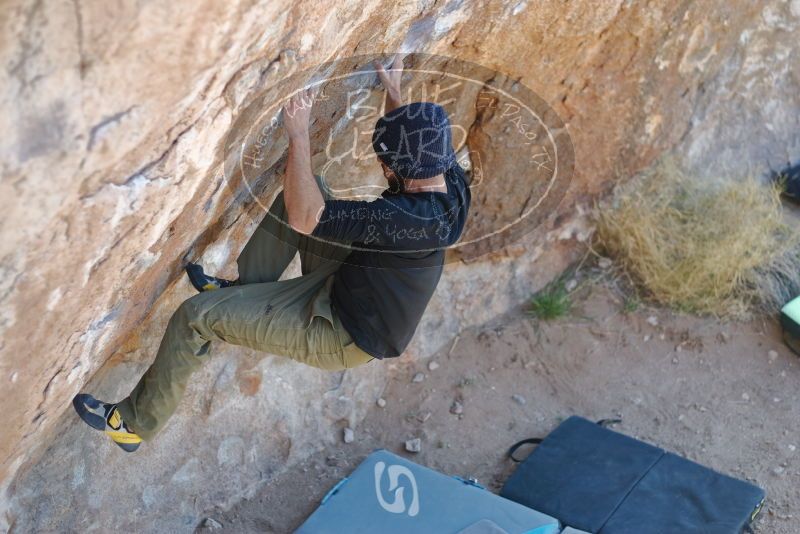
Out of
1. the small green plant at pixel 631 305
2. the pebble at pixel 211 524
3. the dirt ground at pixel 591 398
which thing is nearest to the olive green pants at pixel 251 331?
the pebble at pixel 211 524

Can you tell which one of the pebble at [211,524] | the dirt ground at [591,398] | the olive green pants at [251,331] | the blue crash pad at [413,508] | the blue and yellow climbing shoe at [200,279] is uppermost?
the blue and yellow climbing shoe at [200,279]

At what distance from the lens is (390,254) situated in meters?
2.86

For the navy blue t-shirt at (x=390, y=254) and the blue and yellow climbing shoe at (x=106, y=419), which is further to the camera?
the blue and yellow climbing shoe at (x=106, y=419)

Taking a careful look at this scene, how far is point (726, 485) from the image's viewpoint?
3.67 metres

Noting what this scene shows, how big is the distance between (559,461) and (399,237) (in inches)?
62.2

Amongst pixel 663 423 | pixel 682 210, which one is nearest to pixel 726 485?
pixel 663 423

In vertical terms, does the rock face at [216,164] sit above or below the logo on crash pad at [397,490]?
above

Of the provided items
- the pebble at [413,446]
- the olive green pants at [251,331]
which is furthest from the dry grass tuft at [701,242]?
the olive green pants at [251,331]

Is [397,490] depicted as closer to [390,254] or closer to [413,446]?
[413,446]

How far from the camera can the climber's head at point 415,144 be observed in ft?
9.10

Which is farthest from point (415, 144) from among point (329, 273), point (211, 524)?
point (211, 524)

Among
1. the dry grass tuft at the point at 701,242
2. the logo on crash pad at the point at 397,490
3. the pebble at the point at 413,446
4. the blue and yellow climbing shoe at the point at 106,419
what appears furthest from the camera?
the dry grass tuft at the point at 701,242

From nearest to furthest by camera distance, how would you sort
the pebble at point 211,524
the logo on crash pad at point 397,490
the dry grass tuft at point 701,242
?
the logo on crash pad at point 397,490, the pebble at point 211,524, the dry grass tuft at point 701,242

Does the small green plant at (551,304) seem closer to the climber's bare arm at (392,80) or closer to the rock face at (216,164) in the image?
the rock face at (216,164)
